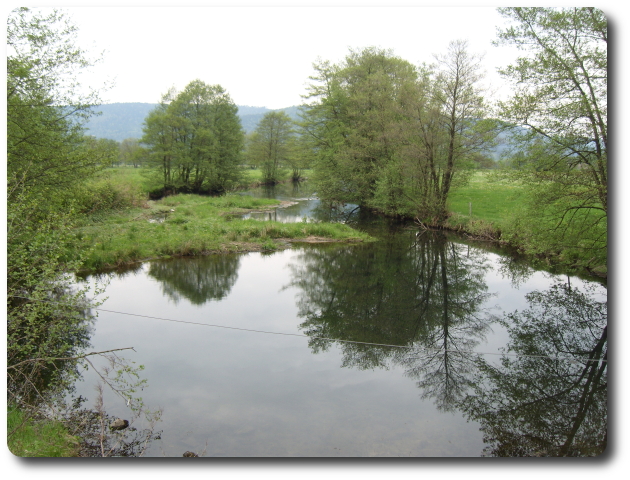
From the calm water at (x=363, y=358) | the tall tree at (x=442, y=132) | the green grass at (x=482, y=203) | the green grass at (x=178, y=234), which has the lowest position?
the calm water at (x=363, y=358)

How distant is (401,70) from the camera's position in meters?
34.3

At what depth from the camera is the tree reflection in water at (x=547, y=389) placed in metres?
6.71

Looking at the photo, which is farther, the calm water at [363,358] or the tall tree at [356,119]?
the tall tree at [356,119]

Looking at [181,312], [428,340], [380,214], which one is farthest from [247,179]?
[428,340]

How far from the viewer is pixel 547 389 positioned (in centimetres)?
839

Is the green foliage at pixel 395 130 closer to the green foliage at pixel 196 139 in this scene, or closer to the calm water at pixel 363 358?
the calm water at pixel 363 358

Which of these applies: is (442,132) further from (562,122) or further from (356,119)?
(562,122)

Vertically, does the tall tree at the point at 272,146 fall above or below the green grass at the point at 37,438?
above

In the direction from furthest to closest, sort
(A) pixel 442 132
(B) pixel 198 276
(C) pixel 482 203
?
(C) pixel 482 203 → (A) pixel 442 132 → (B) pixel 198 276

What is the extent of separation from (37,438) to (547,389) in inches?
347

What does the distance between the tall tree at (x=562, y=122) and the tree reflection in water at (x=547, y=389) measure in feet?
7.46

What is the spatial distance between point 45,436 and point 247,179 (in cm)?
4511

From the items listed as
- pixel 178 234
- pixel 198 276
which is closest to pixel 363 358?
pixel 198 276

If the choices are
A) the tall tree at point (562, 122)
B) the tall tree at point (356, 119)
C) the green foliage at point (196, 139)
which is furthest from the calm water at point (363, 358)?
the green foliage at point (196, 139)
